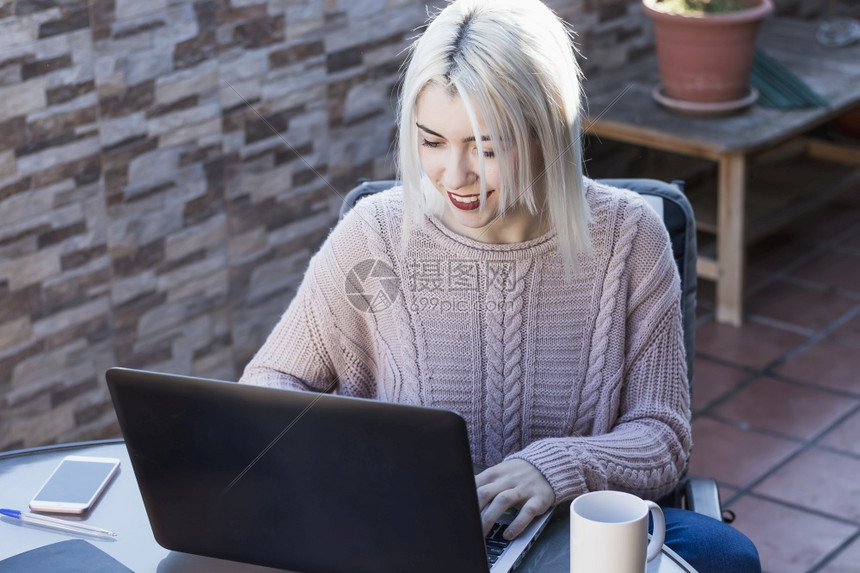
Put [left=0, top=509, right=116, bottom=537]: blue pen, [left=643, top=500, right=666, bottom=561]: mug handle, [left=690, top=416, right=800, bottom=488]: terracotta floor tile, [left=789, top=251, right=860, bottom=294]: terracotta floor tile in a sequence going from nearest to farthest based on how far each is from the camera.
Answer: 1. [left=643, top=500, right=666, bottom=561]: mug handle
2. [left=0, top=509, right=116, bottom=537]: blue pen
3. [left=690, top=416, right=800, bottom=488]: terracotta floor tile
4. [left=789, top=251, right=860, bottom=294]: terracotta floor tile

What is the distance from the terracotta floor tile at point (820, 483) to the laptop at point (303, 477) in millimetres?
1409

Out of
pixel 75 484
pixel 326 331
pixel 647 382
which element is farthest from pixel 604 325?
pixel 75 484

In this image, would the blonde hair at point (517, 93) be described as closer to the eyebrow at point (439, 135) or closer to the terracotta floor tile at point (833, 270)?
the eyebrow at point (439, 135)

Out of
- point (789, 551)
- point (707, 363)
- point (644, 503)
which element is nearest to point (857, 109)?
point (707, 363)

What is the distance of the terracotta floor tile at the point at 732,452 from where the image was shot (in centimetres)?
252

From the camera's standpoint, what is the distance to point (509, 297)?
1549 millimetres

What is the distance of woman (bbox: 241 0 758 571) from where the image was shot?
4.70ft

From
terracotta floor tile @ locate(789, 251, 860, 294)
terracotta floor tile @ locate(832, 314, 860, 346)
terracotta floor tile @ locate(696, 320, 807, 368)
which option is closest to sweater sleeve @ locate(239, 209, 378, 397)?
terracotta floor tile @ locate(696, 320, 807, 368)

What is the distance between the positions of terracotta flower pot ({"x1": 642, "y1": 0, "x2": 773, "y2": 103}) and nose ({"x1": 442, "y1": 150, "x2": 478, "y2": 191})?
1.72 m

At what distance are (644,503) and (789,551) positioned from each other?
1.33 m

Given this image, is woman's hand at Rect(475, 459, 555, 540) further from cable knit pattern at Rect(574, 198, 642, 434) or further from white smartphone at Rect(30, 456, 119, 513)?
white smartphone at Rect(30, 456, 119, 513)

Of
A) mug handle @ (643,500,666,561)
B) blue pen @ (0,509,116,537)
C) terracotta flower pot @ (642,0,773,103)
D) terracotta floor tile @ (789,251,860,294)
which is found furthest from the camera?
terracotta floor tile @ (789,251,860,294)

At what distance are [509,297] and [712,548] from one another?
40 centimetres

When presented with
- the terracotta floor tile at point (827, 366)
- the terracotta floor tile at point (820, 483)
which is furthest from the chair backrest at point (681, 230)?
the terracotta floor tile at point (827, 366)
